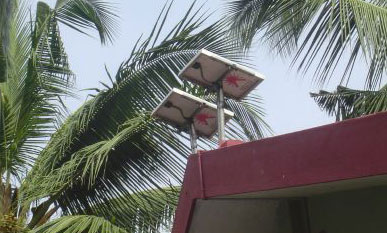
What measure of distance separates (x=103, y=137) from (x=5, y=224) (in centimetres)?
221

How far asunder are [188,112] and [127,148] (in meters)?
4.59

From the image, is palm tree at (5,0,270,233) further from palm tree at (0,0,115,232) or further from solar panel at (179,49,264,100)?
solar panel at (179,49,264,100)

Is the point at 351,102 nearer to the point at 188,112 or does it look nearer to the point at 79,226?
the point at 79,226

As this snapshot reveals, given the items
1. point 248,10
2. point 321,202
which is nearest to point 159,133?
point 248,10

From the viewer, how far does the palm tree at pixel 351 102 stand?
858 cm

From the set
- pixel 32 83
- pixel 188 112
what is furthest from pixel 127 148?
pixel 188 112

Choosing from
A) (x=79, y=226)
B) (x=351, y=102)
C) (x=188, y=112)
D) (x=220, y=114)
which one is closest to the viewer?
(x=220, y=114)

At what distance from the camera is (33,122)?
38.9 feet

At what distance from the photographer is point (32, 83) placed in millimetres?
11766

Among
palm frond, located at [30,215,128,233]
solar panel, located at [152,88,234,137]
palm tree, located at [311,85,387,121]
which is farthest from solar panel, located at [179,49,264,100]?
palm frond, located at [30,215,128,233]

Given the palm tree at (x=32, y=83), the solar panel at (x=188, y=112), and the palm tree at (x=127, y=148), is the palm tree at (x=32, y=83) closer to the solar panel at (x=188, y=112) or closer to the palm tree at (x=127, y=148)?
the palm tree at (x=127, y=148)

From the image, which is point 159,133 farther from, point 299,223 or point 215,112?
point 299,223

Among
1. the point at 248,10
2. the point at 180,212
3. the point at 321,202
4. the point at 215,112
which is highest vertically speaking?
the point at 248,10

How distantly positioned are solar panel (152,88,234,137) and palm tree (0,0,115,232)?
4.01m
